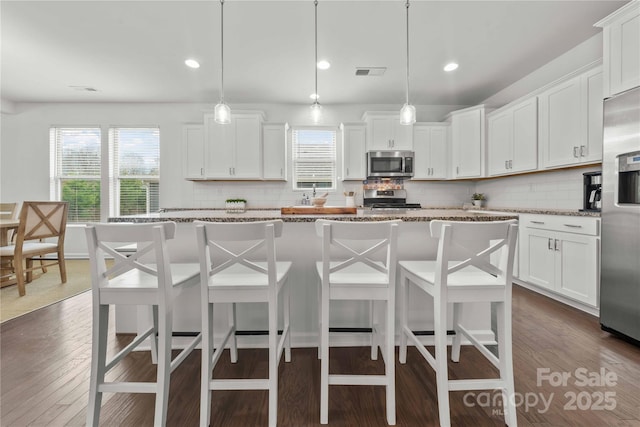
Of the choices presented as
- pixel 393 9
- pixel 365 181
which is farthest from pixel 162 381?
pixel 365 181

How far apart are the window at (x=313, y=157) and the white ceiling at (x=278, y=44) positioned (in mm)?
762

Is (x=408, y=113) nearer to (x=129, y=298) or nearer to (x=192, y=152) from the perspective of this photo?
(x=129, y=298)

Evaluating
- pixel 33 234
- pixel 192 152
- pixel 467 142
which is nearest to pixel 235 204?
pixel 192 152

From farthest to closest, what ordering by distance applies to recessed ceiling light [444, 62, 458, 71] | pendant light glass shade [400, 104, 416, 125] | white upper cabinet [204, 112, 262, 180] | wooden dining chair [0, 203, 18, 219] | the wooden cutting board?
white upper cabinet [204, 112, 262, 180] → wooden dining chair [0, 203, 18, 219] → recessed ceiling light [444, 62, 458, 71] → pendant light glass shade [400, 104, 416, 125] → the wooden cutting board

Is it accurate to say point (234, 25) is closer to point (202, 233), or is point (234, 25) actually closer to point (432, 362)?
point (202, 233)

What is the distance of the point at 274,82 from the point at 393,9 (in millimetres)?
2024

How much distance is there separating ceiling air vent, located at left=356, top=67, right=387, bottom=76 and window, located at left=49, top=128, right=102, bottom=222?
4693 millimetres

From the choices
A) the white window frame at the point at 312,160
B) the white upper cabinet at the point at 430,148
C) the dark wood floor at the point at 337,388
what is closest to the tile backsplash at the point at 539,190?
the white upper cabinet at the point at 430,148

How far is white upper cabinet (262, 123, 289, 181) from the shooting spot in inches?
183

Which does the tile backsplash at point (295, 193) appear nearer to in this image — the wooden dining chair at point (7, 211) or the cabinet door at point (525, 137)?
the cabinet door at point (525, 137)

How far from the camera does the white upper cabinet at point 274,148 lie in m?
4.65

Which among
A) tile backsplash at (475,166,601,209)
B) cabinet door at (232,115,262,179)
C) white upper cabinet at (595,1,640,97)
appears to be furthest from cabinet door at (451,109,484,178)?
cabinet door at (232,115,262,179)

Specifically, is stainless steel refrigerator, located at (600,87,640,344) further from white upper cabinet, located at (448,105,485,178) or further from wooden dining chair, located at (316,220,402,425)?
white upper cabinet, located at (448,105,485,178)

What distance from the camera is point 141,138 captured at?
16.5 feet
